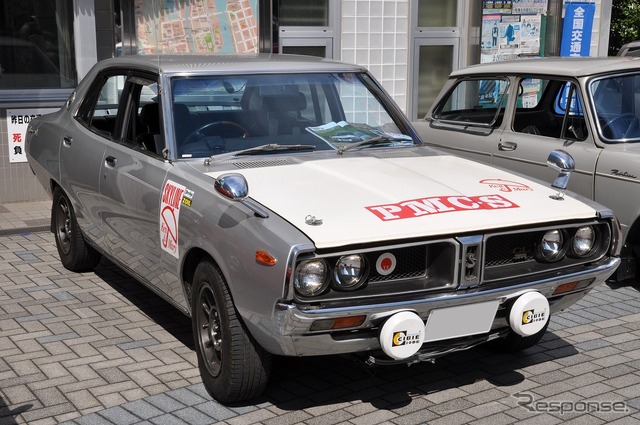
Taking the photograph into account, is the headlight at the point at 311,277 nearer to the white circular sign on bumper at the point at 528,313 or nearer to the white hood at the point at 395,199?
the white hood at the point at 395,199

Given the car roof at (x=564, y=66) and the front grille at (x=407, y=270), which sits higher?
the car roof at (x=564, y=66)

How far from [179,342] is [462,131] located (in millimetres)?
3773

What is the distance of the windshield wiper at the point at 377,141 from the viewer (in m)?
5.45

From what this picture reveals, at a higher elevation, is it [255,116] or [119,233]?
[255,116]

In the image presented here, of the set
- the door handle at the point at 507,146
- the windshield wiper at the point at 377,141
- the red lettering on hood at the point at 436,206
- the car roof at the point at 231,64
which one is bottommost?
the door handle at the point at 507,146

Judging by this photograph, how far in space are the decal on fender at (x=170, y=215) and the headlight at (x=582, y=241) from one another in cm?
217

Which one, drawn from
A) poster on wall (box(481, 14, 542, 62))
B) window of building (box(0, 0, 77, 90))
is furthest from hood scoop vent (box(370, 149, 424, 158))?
poster on wall (box(481, 14, 542, 62))

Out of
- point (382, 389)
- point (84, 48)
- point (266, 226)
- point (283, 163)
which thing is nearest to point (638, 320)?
A: point (382, 389)

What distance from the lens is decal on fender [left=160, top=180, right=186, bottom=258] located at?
4.84 meters

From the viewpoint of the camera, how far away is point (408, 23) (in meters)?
12.1

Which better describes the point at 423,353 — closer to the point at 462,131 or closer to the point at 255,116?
the point at 255,116

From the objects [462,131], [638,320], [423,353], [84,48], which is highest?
[84,48]

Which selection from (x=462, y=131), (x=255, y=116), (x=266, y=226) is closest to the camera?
(x=266, y=226)

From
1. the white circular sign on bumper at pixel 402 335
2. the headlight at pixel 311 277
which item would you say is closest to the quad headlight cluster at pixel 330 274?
the headlight at pixel 311 277
